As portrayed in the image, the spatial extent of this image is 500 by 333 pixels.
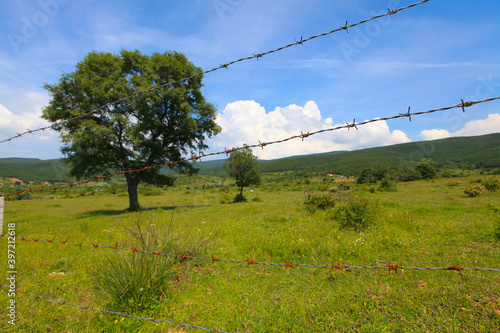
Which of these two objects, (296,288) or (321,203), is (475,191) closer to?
(321,203)

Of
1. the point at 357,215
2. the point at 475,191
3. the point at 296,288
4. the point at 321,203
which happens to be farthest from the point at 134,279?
the point at 475,191

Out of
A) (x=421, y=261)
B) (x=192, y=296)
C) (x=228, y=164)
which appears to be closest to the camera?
(x=192, y=296)

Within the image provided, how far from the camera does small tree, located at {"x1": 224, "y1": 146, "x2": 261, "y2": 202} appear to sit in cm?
3175

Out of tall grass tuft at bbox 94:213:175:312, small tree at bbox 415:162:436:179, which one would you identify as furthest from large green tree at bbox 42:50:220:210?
small tree at bbox 415:162:436:179

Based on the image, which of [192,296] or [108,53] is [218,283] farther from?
[108,53]

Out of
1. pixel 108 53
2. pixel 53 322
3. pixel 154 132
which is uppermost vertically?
pixel 108 53

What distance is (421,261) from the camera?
5.48 m

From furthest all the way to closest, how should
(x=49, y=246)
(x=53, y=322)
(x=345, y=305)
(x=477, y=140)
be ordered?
(x=477, y=140) → (x=49, y=246) → (x=345, y=305) → (x=53, y=322)

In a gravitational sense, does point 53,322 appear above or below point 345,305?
above

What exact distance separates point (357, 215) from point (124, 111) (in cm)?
1708

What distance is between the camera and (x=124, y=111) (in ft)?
56.0

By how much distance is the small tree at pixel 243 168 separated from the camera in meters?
31.8

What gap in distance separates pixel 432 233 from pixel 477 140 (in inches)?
6586

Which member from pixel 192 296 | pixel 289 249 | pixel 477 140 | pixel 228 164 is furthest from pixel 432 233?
pixel 477 140
